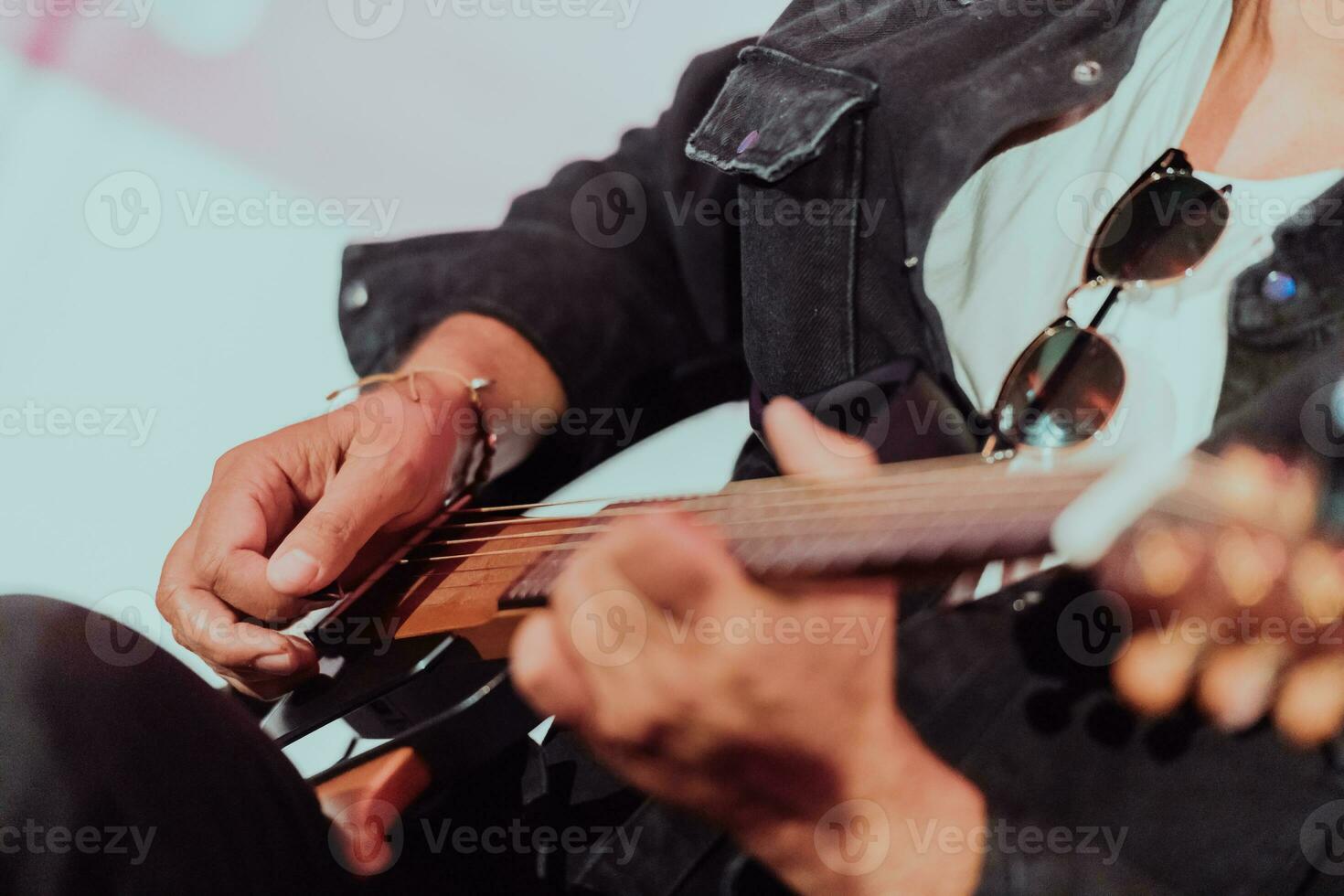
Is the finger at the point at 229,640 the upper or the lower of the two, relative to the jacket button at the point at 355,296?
lower

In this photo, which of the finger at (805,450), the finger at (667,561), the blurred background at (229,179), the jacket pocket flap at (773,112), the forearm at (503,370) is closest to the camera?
the finger at (667,561)

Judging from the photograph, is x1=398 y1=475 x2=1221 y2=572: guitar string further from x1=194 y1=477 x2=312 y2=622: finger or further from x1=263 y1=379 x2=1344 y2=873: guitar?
x1=194 y1=477 x2=312 y2=622: finger

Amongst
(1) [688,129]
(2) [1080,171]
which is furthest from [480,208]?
(2) [1080,171]

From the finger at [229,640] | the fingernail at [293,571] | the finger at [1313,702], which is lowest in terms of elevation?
the finger at [1313,702]

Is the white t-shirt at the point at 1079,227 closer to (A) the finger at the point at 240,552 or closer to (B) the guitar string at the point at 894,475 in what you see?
(B) the guitar string at the point at 894,475

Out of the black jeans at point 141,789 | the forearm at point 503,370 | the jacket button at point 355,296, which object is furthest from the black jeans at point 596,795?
the jacket button at point 355,296

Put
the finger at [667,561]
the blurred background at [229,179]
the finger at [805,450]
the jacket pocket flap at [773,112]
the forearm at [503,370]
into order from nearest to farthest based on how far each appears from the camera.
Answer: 1. the finger at [667,561]
2. the finger at [805,450]
3. the jacket pocket flap at [773,112]
4. the forearm at [503,370]
5. the blurred background at [229,179]

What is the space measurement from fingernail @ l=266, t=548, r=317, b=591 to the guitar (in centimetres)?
4

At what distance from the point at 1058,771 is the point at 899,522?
223mm

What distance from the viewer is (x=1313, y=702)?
1.41 ft

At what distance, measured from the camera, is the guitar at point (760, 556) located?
1.20ft

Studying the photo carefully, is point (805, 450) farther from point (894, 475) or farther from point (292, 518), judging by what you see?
point (292, 518)

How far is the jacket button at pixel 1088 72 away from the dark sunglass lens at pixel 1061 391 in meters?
0.15

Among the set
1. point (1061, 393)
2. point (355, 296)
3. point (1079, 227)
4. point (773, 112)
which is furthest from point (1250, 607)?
point (355, 296)
